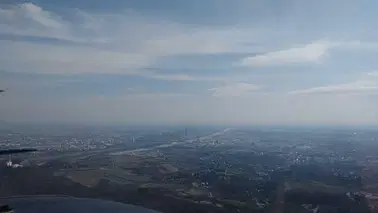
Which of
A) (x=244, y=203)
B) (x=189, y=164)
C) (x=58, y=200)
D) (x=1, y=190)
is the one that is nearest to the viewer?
(x=244, y=203)

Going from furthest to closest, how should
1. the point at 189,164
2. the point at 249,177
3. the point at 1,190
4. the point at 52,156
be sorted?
1. the point at 52,156
2. the point at 189,164
3. the point at 249,177
4. the point at 1,190

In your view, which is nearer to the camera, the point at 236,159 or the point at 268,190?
the point at 268,190

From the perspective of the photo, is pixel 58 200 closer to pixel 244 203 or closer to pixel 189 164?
pixel 244 203

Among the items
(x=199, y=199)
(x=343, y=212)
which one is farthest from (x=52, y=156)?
(x=343, y=212)

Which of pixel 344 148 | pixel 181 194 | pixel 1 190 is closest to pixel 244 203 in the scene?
pixel 181 194

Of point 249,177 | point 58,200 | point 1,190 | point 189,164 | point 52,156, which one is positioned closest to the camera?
point 58,200

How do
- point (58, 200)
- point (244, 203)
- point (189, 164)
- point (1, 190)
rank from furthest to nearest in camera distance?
1. point (189, 164)
2. point (1, 190)
3. point (58, 200)
4. point (244, 203)

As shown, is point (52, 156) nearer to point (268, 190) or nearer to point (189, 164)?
point (189, 164)

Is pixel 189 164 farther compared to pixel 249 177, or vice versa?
pixel 189 164
